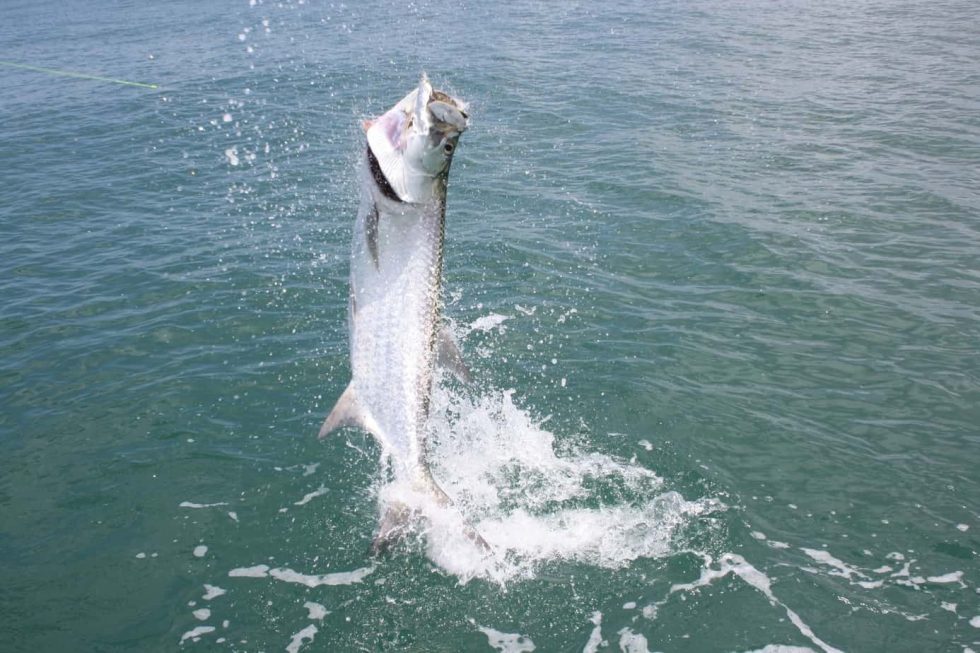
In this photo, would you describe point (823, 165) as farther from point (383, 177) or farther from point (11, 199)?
point (11, 199)

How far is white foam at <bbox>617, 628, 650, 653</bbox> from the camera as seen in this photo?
24.4 ft

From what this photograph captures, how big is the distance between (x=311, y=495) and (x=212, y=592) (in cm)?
162

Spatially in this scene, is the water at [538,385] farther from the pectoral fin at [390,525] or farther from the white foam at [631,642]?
the pectoral fin at [390,525]

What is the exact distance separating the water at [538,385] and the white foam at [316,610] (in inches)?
1.8

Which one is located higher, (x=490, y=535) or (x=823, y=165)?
(x=823, y=165)

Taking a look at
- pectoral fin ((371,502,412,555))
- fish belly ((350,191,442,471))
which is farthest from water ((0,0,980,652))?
fish belly ((350,191,442,471))

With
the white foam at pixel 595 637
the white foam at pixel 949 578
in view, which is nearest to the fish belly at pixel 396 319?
the white foam at pixel 595 637

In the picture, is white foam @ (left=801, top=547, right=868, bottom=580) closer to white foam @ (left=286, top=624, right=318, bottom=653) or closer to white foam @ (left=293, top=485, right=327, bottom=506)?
white foam @ (left=286, top=624, right=318, bottom=653)

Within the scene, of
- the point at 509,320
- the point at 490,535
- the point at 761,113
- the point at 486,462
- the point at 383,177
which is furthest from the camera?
the point at 761,113

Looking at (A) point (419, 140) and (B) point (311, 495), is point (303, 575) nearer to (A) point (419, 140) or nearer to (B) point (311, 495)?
(B) point (311, 495)

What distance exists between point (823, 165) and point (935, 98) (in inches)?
311

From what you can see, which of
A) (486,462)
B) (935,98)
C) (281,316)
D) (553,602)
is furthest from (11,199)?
(935,98)

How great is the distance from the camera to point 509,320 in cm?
1288

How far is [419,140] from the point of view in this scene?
5961 mm
